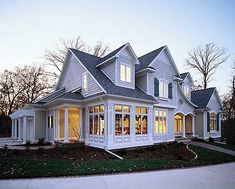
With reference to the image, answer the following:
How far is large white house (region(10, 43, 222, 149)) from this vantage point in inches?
566

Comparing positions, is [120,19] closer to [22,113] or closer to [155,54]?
[155,54]

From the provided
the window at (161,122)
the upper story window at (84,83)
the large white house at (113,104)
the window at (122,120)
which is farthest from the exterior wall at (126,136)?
the upper story window at (84,83)

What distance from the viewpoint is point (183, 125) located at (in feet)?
73.4

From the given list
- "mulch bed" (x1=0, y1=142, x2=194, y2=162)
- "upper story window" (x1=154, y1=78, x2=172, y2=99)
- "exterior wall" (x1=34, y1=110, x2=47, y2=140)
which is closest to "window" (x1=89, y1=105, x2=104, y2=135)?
"mulch bed" (x1=0, y1=142, x2=194, y2=162)

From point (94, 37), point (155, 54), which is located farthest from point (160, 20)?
point (94, 37)

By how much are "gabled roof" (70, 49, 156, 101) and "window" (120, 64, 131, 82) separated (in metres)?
0.88

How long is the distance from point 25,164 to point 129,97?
7.76 meters

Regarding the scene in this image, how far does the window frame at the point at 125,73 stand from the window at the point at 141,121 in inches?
98.0

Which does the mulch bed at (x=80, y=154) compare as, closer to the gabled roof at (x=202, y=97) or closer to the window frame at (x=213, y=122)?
the gabled roof at (x=202, y=97)

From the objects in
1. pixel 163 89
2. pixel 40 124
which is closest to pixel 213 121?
pixel 163 89

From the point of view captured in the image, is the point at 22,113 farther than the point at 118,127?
Yes

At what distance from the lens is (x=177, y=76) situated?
20344mm

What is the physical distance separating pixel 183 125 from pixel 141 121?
8.50m

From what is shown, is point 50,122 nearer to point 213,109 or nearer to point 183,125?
point 183,125
